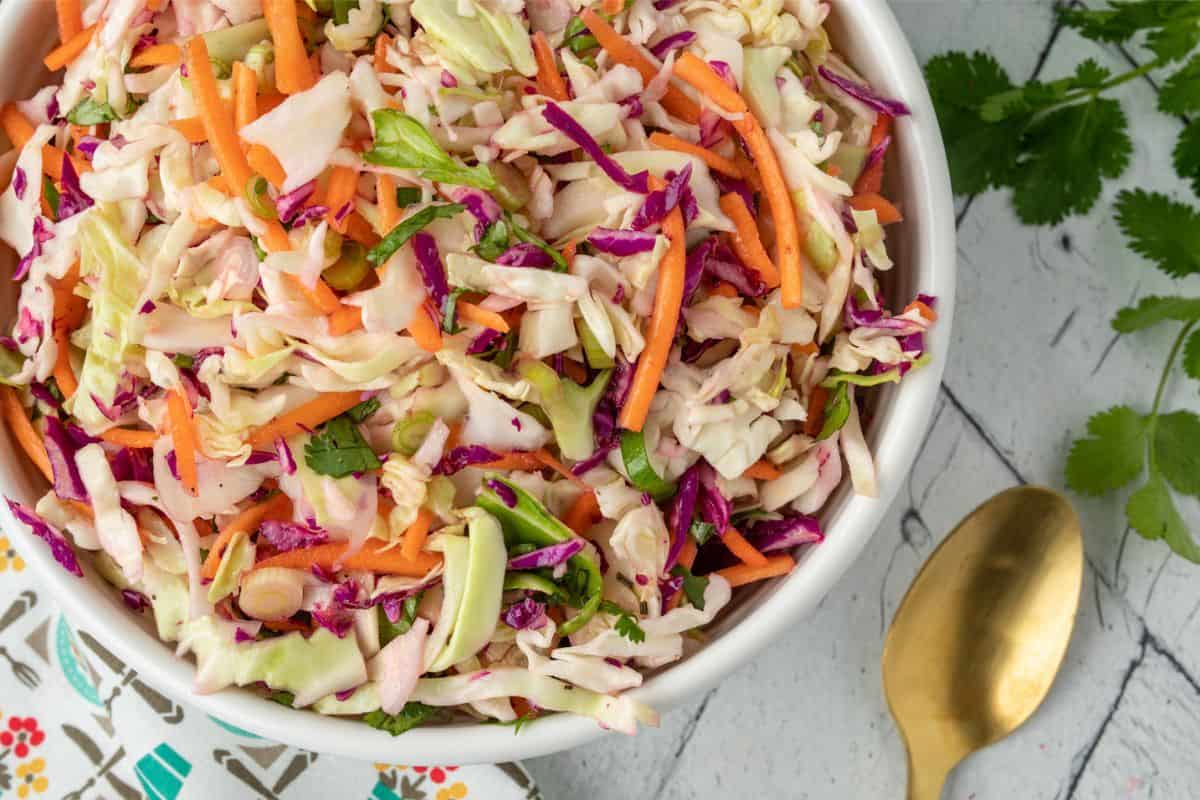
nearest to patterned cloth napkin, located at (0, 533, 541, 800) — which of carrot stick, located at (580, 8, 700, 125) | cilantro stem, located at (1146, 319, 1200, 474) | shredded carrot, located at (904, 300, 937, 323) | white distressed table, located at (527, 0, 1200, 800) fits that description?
white distressed table, located at (527, 0, 1200, 800)

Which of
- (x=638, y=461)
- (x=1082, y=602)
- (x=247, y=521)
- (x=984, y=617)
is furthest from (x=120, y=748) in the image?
(x=1082, y=602)

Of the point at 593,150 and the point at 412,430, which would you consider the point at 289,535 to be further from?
the point at 593,150

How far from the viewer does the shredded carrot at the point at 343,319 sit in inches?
55.5

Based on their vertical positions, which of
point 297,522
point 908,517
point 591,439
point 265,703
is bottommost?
point 908,517

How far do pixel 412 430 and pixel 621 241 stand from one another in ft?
1.16

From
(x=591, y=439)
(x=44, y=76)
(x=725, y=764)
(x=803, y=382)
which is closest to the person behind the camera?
(x=591, y=439)

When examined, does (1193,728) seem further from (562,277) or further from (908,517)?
(562,277)

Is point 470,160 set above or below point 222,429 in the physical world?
above

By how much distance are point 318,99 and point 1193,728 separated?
193cm

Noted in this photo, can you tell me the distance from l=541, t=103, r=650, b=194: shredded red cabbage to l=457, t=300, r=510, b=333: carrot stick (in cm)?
23

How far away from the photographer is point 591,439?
1.48 meters

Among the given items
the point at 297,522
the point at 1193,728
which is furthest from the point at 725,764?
the point at 297,522

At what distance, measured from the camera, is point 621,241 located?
4.65ft

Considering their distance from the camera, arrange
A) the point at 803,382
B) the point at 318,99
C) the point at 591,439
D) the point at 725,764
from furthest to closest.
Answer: the point at 725,764 < the point at 803,382 < the point at 591,439 < the point at 318,99
